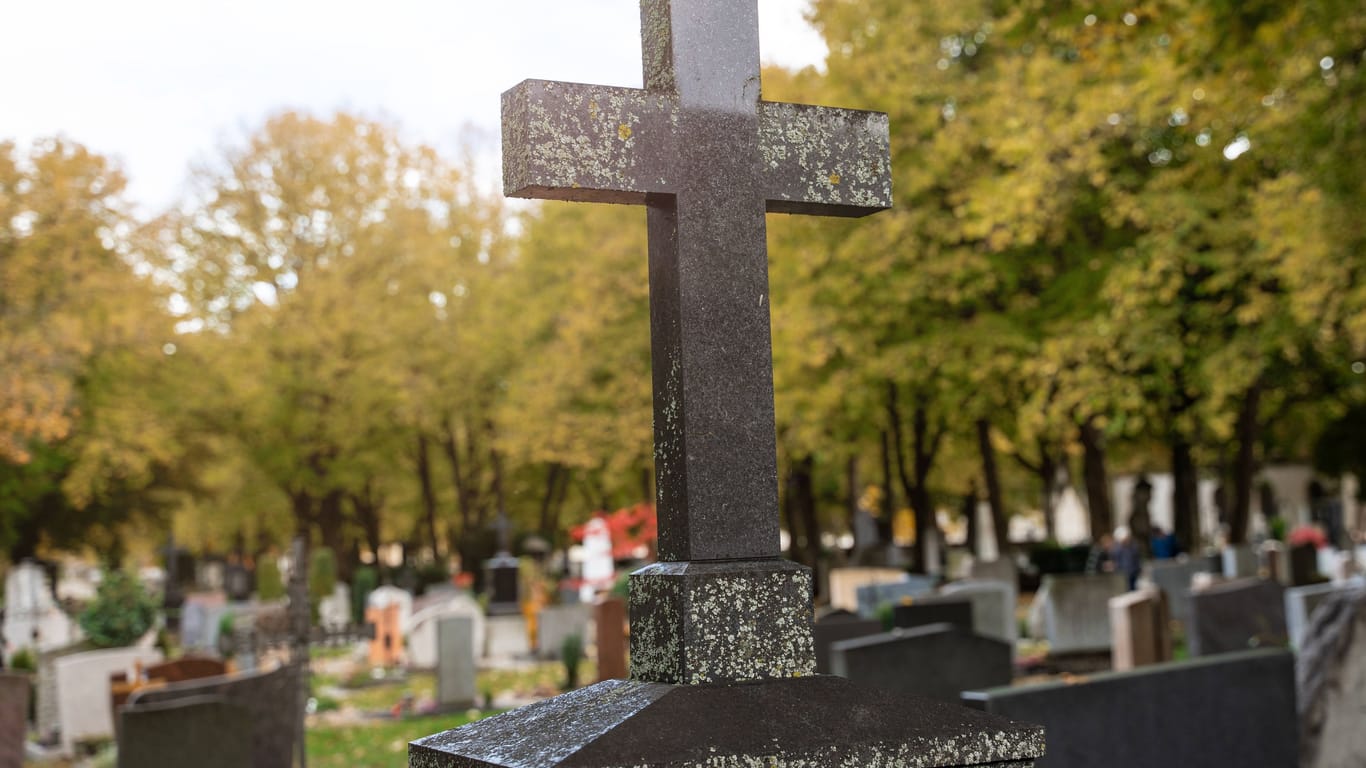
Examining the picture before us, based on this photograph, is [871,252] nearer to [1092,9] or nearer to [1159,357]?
[1159,357]

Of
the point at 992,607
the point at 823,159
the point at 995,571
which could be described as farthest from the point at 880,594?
the point at 823,159

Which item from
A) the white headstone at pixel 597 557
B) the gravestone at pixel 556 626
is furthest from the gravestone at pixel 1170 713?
the white headstone at pixel 597 557

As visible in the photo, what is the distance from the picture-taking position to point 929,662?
916 centimetres

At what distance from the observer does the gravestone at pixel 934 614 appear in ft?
42.4

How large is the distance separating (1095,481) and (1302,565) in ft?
14.1

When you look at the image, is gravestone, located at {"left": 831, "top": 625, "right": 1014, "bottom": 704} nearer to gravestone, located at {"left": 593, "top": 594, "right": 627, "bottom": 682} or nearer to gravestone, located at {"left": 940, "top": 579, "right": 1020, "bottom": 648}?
gravestone, located at {"left": 593, "top": 594, "right": 627, "bottom": 682}

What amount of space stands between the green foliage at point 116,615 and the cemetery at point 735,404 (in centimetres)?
5

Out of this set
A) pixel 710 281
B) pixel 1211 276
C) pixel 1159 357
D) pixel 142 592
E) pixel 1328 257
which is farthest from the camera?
pixel 1211 276

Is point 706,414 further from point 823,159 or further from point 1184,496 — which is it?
point 1184,496

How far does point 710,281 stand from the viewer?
2498 millimetres

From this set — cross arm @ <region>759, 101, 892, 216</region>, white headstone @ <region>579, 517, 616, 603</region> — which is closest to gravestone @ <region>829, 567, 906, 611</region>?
white headstone @ <region>579, 517, 616, 603</region>

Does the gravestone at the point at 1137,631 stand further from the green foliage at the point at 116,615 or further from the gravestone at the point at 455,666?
the green foliage at the point at 116,615

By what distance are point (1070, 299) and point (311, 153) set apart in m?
24.3

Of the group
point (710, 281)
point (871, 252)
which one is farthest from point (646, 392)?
point (710, 281)
